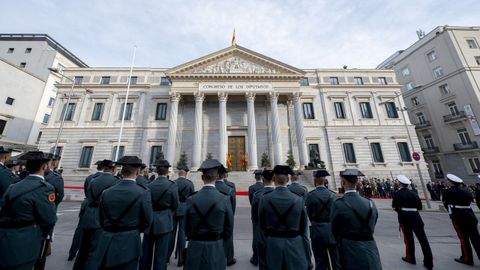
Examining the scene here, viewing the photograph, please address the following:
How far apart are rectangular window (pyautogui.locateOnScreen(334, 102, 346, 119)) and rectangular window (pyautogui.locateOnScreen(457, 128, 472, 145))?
15551 mm

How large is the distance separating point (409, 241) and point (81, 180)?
87.6 feet

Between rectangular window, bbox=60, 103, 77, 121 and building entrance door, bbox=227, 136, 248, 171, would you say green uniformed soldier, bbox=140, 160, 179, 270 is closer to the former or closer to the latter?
building entrance door, bbox=227, 136, 248, 171

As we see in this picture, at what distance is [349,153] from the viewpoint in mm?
23562

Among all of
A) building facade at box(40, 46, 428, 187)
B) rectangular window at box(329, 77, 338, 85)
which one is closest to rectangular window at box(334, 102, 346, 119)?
building facade at box(40, 46, 428, 187)

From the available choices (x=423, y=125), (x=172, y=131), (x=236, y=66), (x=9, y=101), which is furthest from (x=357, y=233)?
(x=9, y=101)

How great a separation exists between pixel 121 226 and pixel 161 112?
23.8 metres

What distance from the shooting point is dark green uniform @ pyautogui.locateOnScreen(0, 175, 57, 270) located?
99.2 inches

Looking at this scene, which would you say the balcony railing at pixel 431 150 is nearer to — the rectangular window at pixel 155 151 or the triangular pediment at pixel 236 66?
the triangular pediment at pixel 236 66

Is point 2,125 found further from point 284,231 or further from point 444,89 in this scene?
point 444,89

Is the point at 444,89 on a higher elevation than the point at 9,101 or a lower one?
higher

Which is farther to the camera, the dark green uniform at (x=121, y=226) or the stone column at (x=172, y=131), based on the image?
the stone column at (x=172, y=131)

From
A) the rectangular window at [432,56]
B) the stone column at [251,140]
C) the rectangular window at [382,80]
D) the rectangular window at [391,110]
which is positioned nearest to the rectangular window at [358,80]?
the rectangular window at [382,80]

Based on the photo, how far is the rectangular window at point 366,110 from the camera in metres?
25.3

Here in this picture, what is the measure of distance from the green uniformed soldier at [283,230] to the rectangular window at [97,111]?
91.8ft
